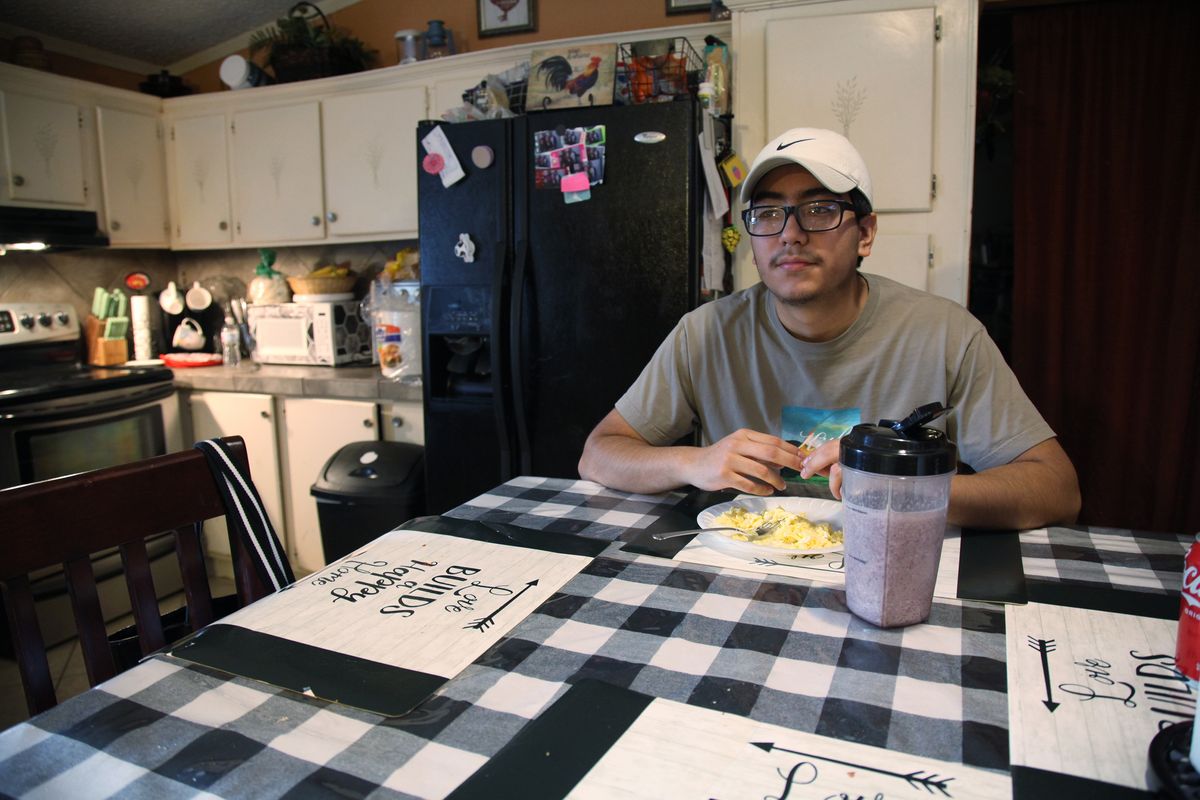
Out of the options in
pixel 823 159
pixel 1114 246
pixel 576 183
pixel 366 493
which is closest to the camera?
pixel 823 159

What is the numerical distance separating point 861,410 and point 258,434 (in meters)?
2.49

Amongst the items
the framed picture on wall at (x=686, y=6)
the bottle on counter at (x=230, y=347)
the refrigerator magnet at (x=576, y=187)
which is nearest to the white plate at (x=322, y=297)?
the bottle on counter at (x=230, y=347)

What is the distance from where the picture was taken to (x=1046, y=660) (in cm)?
76

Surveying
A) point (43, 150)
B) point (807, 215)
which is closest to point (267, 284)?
point (43, 150)

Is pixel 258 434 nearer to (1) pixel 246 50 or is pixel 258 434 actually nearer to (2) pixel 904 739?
(1) pixel 246 50

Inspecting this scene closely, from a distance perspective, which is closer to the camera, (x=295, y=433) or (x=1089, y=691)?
(x=1089, y=691)

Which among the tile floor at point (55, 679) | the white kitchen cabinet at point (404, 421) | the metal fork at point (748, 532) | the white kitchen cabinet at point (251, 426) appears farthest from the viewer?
the white kitchen cabinet at point (251, 426)

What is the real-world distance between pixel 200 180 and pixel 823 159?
10.5 ft

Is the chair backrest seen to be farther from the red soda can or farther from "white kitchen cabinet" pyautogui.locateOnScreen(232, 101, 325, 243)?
"white kitchen cabinet" pyautogui.locateOnScreen(232, 101, 325, 243)

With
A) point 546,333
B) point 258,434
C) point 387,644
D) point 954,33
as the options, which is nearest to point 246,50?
point 258,434

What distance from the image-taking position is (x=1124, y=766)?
1.95 feet

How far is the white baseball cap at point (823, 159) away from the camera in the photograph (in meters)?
1.38

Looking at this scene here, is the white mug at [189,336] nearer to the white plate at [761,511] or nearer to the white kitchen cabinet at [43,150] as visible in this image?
the white kitchen cabinet at [43,150]

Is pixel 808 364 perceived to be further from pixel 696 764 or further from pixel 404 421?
pixel 404 421
